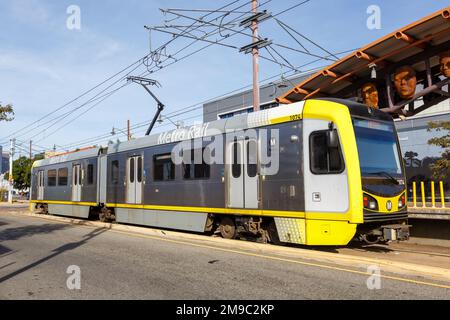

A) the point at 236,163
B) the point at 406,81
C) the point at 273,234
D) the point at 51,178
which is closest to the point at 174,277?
the point at 273,234

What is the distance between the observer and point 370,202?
28.6 ft

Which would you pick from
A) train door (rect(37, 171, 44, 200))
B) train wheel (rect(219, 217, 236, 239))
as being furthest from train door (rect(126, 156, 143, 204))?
train door (rect(37, 171, 44, 200))

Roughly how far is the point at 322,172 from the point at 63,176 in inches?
626

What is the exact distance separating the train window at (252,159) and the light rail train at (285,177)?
0.08 ft

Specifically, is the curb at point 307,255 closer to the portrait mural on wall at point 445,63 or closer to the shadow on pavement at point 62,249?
the shadow on pavement at point 62,249

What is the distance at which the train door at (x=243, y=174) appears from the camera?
34.4 feet

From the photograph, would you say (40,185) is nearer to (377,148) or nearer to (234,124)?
(234,124)

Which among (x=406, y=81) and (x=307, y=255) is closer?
(x=307, y=255)

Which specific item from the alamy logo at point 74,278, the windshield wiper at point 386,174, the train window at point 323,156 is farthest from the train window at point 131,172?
the windshield wiper at point 386,174

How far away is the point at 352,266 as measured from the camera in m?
7.70

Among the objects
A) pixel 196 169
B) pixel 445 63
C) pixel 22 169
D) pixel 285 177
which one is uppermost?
pixel 22 169

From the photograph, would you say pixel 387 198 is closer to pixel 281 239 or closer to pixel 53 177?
pixel 281 239
